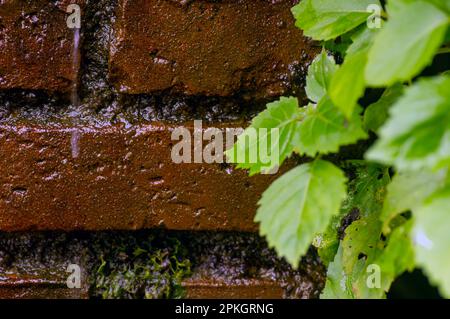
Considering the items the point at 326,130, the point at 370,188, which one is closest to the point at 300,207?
the point at 326,130

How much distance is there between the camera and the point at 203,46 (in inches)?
22.5

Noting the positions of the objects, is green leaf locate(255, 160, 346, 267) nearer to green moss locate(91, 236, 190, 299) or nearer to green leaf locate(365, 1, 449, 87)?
green leaf locate(365, 1, 449, 87)

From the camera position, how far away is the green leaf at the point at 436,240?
10.4 inches

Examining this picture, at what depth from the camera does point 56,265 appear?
0.60 m

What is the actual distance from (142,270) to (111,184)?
0.39 feet

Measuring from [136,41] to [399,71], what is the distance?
1.17 feet

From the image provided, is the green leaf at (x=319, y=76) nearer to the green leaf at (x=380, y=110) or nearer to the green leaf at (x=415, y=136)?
the green leaf at (x=380, y=110)

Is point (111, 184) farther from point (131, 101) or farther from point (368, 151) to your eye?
point (368, 151)

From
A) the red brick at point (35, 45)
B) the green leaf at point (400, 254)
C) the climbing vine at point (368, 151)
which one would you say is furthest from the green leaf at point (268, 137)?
the red brick at point (35, 45)

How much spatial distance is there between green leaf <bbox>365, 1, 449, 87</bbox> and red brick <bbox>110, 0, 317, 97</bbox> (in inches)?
11.2

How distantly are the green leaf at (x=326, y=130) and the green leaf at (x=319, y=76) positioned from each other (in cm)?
7
